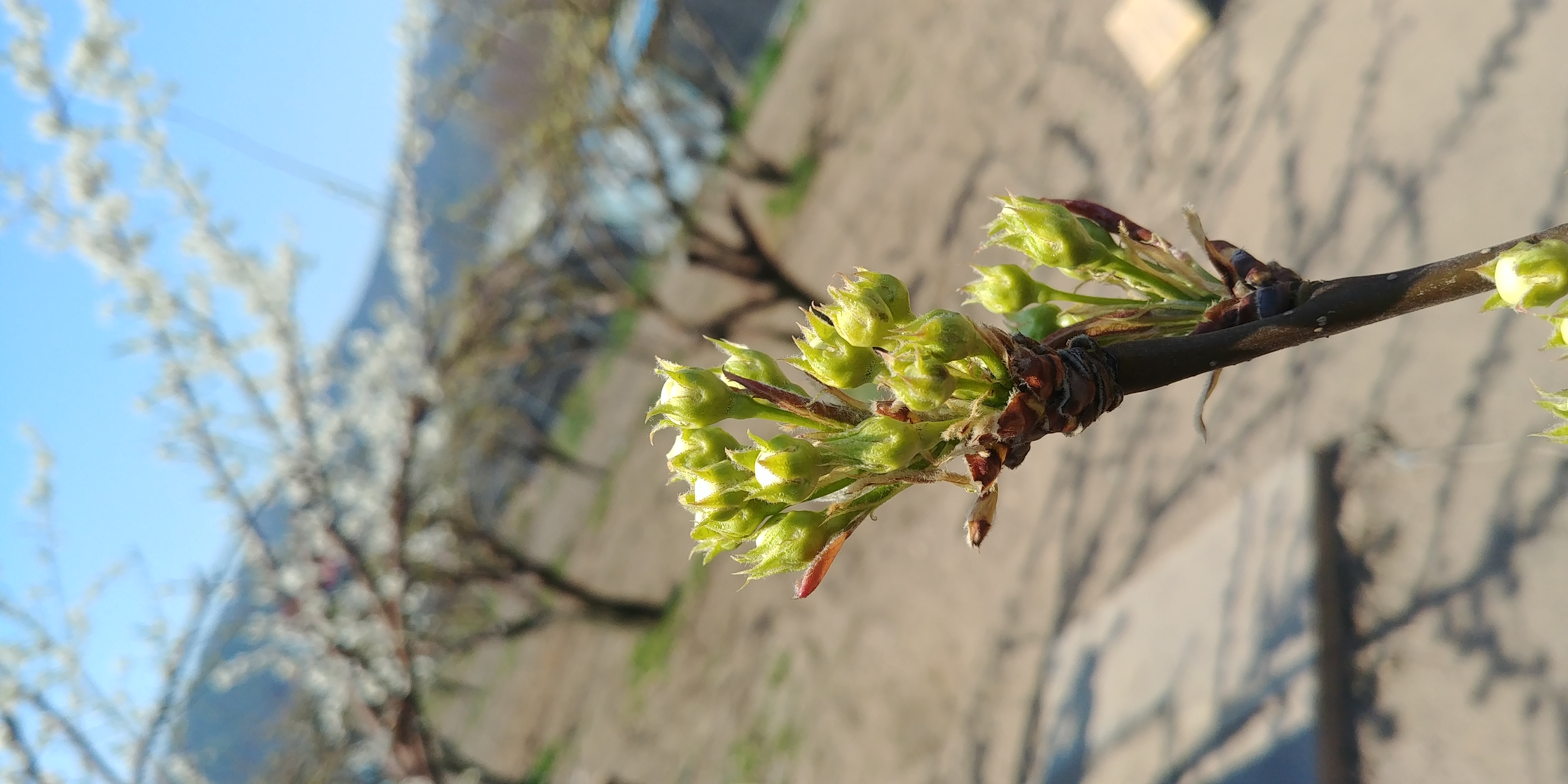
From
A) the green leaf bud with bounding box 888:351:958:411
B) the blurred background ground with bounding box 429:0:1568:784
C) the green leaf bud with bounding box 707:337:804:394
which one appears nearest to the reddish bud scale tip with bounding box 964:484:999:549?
the green leaf bud with bounding box 888:351:958:411

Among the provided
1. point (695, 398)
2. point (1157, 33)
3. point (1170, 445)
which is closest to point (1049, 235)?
point (695, 398)

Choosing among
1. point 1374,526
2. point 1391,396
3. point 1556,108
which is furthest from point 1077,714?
point 1556,108

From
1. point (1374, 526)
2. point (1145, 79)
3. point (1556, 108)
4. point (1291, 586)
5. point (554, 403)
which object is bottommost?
point (1291, 586)

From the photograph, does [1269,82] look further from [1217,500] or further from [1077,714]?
[1077,714]

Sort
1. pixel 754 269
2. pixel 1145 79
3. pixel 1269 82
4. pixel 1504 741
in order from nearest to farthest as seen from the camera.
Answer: pixel 1504 741 → pixel 1269 82 → pixel 1145 79 → pixel 754 269

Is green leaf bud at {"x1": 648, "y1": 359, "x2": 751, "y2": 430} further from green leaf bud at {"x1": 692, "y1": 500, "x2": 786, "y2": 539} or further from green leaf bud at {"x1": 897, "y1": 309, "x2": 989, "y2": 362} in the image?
green leaf bud at {"x1": 897, "y1": 309, "x2": 989, "y2": 362}
